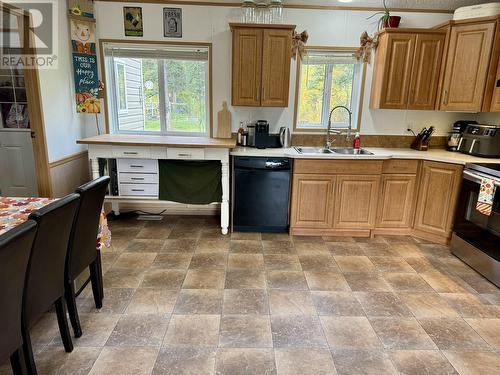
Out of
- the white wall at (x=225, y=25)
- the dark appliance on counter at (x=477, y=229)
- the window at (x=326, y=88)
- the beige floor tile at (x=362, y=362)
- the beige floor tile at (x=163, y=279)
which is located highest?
the white wall at (x=225, y=25)

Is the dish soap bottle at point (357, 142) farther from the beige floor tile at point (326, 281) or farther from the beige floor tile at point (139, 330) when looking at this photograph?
the beige floor tile at point (139, 330)

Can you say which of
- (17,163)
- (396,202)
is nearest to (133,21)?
(17,163)

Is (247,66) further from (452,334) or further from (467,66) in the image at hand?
(452,334)

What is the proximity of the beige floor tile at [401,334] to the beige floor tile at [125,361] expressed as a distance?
1385 mm

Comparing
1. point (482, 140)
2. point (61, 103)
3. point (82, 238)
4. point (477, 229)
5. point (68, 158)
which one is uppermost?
point (61, 103)

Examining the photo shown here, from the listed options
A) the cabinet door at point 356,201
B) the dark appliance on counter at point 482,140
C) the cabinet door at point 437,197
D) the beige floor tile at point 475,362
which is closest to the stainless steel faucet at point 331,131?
the cabinet door at point 356,201

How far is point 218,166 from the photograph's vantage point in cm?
354

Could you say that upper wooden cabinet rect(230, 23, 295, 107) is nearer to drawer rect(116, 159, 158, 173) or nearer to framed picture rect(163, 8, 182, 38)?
framed picture rect(163, 8, 182, 38)

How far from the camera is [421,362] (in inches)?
73.6

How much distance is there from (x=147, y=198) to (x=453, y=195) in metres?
3.16

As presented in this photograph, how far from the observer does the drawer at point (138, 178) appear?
142 inches

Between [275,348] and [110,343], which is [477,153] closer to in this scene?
[275,348]

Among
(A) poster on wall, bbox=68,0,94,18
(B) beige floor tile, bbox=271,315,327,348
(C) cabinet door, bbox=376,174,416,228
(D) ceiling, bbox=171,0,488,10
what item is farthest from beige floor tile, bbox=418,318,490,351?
(A) poster on wall, bbox=68,0,94,18

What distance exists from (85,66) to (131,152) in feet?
3.89
